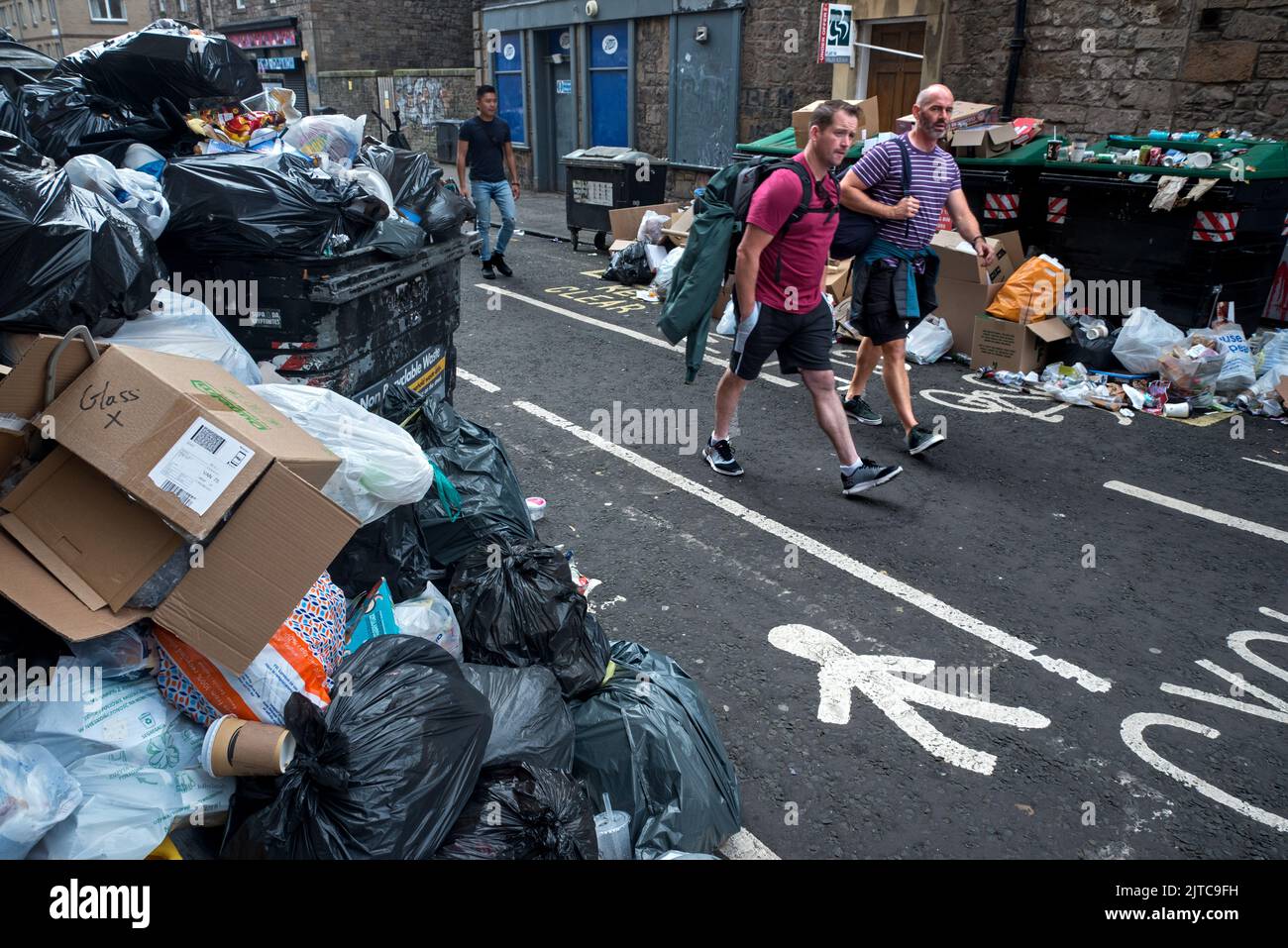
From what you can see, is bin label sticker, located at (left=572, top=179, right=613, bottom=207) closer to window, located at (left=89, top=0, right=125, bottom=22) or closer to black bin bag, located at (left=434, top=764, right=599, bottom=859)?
black bin bag, located at (left=434, top=764, right=599, bottom=859)

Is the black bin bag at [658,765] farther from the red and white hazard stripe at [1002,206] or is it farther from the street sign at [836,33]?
the street sign at [836,33]

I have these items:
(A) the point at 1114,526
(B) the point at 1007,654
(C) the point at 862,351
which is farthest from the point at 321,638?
(C) the point at 862,351

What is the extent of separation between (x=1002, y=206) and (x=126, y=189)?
6.87 metres

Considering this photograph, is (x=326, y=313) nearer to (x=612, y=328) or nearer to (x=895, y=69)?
(x=612, y=328)

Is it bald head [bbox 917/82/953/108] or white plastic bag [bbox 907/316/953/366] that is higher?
bald head [bbox 917/82/953/108]

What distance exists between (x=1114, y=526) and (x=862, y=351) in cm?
197

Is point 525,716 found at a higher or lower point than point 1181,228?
lower

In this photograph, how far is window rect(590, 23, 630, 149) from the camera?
16.3m

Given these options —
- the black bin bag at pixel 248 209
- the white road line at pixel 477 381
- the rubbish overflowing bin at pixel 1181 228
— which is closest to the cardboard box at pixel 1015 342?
the rubbish overflowing bin at pixel 1181 228

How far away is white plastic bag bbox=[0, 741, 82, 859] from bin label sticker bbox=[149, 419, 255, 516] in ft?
1.99

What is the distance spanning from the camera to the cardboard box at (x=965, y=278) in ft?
23.9

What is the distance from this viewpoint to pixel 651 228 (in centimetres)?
1062

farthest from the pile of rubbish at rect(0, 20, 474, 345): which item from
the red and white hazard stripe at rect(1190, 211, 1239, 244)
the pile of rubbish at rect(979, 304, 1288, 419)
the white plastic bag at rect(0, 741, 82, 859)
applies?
the red and white hazard stripe at rect(1190, 211, 1239, 244)

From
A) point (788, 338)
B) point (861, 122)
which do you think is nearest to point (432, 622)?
point (788, 338)
